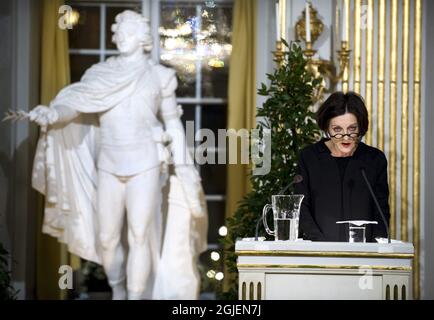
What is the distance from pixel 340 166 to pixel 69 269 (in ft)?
7.17

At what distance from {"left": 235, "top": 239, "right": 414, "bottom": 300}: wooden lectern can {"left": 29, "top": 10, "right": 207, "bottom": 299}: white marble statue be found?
184cm

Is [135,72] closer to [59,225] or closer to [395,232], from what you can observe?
[59,225]

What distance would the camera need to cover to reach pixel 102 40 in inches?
201

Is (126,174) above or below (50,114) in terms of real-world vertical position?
below

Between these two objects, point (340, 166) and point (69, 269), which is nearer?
point (340, 166)

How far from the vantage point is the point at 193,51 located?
5.04 m

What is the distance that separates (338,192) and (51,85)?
2.23 meters

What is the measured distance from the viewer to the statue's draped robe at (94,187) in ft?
15.7

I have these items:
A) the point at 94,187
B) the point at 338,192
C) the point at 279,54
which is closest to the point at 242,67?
the point at 279,54

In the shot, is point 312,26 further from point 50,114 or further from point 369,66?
point 50,114

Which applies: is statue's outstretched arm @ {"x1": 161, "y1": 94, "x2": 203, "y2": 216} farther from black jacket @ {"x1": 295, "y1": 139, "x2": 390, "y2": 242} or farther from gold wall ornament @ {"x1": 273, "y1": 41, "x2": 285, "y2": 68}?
black jacket @ {"x1": 295, "y1": 139, "x2": 390, "y2": 242}

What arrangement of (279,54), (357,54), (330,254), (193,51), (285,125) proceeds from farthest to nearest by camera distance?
1. (193,51)
2. (357,54)
3. (279,54)
4. (285,125)
5. (330,254)

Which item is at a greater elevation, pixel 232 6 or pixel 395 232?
pixel 232 6

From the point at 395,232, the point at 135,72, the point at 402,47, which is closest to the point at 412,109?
the point at 402,47
